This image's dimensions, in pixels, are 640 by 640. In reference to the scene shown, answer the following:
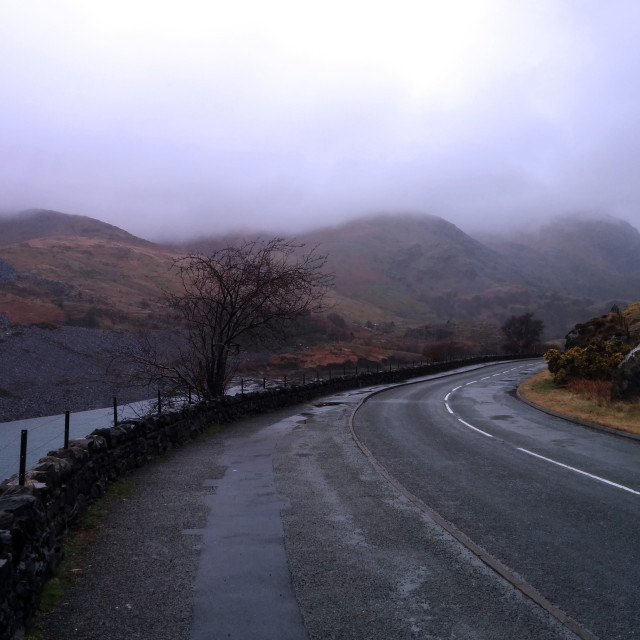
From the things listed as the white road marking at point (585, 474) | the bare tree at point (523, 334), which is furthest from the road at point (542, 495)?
the bare tree at point (523, 334)

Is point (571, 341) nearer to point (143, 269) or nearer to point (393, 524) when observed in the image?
point (393, 524)

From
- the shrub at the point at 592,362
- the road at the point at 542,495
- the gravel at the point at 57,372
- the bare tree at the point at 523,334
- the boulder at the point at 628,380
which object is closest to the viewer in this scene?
the road at the point at 542,495

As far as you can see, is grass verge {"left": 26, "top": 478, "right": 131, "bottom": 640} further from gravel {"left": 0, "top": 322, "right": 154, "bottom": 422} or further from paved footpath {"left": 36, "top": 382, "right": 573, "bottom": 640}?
gravel {"left": 0, "top": 322, "right": 154, "bottom": 422}

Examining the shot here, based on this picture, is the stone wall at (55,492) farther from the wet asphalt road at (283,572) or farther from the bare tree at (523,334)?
the bare tree at (523,334)

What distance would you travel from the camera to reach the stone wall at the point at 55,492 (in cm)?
507

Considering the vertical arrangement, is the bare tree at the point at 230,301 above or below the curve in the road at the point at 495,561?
above

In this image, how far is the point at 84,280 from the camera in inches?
3627

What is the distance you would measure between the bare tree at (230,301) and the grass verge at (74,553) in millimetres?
13344

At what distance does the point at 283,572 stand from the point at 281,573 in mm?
33

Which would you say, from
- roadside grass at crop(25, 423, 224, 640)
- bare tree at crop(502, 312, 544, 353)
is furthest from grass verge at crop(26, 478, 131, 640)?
bare tree at crop(502, 312, 544, 353)

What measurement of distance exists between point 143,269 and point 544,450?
331 ft

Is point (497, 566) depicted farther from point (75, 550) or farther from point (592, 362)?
point (592, 362)

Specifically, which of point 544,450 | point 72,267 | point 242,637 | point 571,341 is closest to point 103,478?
point 242,637

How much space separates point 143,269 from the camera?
109562 mm
